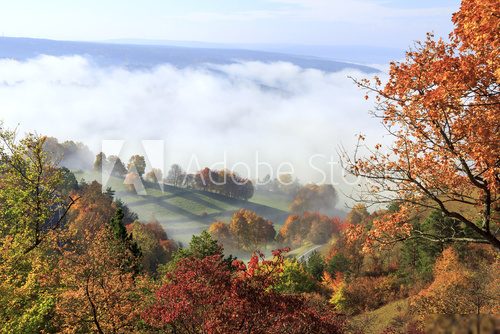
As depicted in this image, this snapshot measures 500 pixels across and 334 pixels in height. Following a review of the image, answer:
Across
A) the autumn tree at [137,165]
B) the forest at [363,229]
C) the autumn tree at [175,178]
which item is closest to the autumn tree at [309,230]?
the autumn tree at [175,178]

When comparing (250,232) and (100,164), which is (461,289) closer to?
(250,232)

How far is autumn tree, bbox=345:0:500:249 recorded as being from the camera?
375 inches

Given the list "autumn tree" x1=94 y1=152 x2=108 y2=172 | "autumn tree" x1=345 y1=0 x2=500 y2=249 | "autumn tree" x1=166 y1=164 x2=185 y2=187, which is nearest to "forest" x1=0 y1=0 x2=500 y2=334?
"autumn tree" x1=345 y1=0 x2=500 y2=249

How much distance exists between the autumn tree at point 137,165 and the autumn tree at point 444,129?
551 ft

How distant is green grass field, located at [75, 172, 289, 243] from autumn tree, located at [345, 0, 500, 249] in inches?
4807

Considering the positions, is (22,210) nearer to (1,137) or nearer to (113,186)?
(1,137)

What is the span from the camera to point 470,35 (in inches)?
369

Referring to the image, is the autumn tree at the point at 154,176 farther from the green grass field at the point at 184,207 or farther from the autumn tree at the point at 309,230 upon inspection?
the autumn tree at the point at 309,230

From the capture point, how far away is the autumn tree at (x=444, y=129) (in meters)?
9.53

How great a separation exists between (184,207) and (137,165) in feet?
113

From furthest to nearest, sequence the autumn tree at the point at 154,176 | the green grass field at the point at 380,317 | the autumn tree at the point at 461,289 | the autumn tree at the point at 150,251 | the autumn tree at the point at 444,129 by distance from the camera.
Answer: the autumn tree at the point at 154,176, the autumn tree at the point at 150,251, the green grass field at the point at 380,317, the autumn tree at the point at 461,289, the autumn tree at the point at 444,129

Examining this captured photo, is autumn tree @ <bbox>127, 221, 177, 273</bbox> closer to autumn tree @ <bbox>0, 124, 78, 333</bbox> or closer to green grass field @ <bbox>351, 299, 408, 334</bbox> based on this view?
green grass field @ <bbox>351, 299, 408, 334</bbox>

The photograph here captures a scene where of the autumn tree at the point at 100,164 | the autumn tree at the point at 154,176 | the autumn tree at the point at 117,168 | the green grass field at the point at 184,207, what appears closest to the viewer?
the green grass field at the point at 184,207

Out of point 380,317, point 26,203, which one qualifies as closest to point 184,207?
point 380,317
